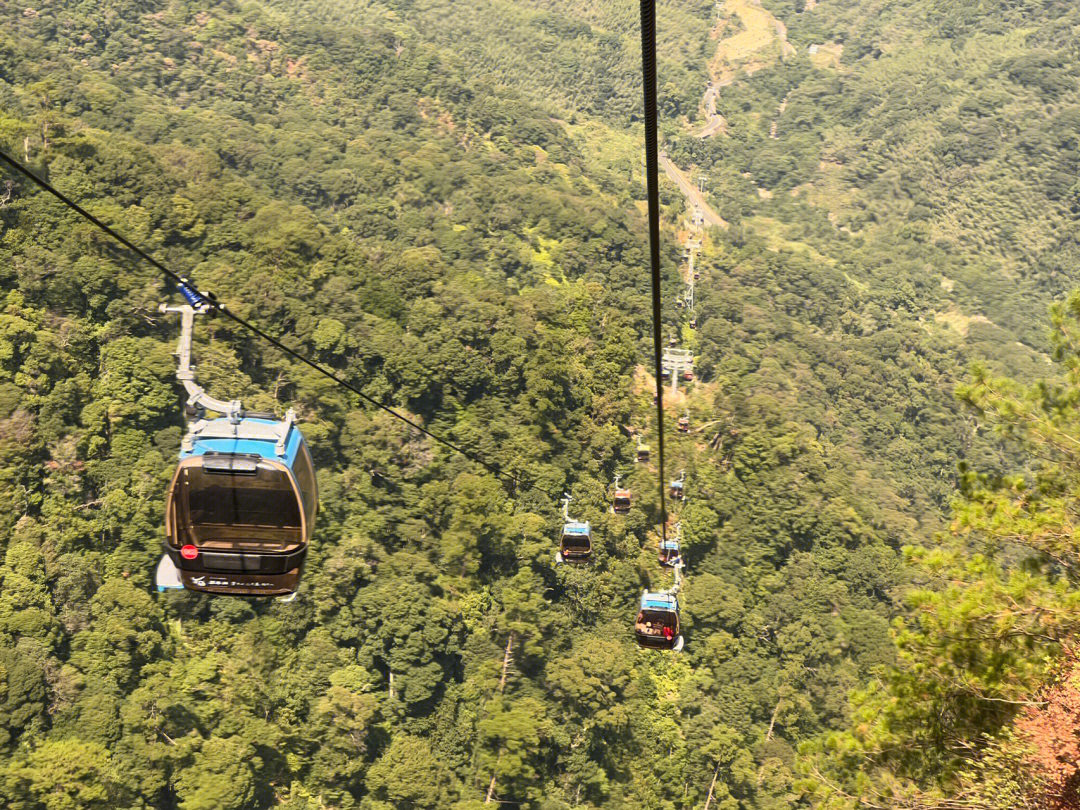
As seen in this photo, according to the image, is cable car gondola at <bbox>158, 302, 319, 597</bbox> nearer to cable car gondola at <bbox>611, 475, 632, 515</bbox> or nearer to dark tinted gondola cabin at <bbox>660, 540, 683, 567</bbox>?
dark tinted gondola cabin at <bbox>660, 540, 683, 567</bbox>

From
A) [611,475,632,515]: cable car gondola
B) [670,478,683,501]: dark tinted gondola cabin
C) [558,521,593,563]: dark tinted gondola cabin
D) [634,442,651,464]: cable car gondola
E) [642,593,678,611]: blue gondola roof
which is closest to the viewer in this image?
[642,593,678,611]: blue gondola roof

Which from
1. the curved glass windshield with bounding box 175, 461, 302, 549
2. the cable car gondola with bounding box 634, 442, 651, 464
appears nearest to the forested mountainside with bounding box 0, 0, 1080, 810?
the cable car gondola with bounding box 634, 442, 651, 464

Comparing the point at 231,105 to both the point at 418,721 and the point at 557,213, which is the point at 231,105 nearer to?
the point at 557,213

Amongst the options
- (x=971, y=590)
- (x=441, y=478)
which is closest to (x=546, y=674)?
(x=441, y=478)

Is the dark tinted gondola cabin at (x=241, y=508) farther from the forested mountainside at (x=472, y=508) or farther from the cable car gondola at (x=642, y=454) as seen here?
the cable car gondola at (x=642, y=454)

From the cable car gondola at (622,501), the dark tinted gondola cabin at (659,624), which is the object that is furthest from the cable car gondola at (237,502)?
the cable car gondola at (622,501)

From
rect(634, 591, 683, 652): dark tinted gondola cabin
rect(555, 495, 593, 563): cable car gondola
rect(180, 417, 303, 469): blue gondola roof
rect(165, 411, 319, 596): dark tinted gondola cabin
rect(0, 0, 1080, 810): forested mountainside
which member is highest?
rect(180, 417, 303, 469): blue gondola roof

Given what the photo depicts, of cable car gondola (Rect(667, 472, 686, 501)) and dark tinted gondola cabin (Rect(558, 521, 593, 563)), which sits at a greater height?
dark tinted gondola cabin (Rect(558, 521, 593, 563))
